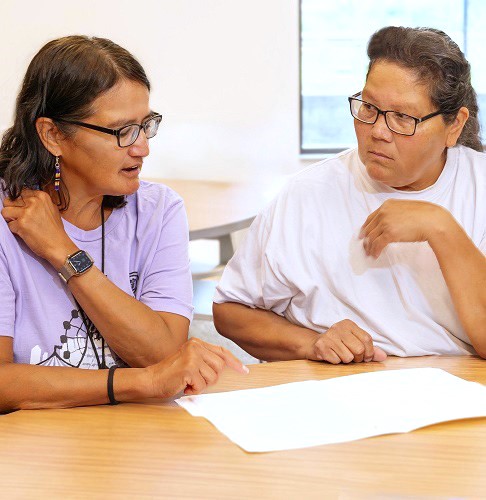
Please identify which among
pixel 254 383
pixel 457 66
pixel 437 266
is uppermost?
pixel 457 66

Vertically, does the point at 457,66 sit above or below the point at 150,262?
above

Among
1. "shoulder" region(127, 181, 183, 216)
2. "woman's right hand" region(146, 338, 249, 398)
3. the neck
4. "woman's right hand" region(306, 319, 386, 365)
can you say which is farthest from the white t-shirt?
"woman's right hand" region(146, 338, 249, 398)

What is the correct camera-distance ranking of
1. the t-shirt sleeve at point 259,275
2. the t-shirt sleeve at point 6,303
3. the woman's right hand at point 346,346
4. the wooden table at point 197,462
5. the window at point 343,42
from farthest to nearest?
the window at point 343,42 < the t-shirt sleeve at point 259,275 < the woman's right hand at point 346,346 < the t-shirt sleeve at point 6,303 < the wooden table at point 197,462

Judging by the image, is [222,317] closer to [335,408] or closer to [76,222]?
[76,222]

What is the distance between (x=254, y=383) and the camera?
5.43ft

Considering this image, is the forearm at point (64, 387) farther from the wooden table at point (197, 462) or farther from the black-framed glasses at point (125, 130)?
the black-framed glasses at point (125, 130)

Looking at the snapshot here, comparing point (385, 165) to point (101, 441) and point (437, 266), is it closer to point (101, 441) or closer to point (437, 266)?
point (437, 266)

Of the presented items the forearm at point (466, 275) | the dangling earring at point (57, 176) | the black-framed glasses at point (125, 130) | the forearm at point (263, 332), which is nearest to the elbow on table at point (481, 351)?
the forearm at point (466, 275)

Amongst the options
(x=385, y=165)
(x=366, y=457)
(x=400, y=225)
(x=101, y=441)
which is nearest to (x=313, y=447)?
(x=366, y=457)

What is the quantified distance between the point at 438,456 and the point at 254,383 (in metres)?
0.44

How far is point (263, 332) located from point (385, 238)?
14.2 inches

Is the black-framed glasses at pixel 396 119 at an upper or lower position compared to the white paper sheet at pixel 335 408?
upper

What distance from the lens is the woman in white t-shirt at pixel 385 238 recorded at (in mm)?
1856

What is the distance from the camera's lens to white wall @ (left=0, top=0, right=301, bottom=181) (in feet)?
17.6
